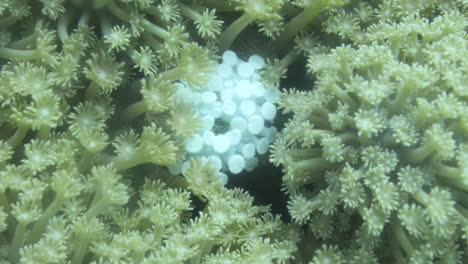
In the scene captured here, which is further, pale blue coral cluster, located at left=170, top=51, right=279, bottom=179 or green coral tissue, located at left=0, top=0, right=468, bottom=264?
pale blue coral cluster, located at left=170, top=51, right=279, bottom=179

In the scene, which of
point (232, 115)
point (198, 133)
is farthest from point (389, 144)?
point (198, 133)

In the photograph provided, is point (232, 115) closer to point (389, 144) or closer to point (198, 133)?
point (198, 133)

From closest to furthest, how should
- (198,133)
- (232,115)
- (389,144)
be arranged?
(389,144) → (198,133) → (232,115)

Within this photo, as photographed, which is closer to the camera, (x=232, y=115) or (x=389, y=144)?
(x=389, y=144)

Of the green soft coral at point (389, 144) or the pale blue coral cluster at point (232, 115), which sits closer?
the green soft coral at point (389, 144)

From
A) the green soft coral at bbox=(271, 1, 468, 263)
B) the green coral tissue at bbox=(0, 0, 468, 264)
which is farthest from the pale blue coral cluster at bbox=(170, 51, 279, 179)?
the green soft coral at bbox=(271, 1, 468, 263)

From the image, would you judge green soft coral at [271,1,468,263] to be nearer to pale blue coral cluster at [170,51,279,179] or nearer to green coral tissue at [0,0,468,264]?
green coral tissue at [0,0,468,264]

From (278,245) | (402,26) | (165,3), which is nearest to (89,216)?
(278,245)

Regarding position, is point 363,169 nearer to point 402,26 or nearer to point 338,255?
point 338,255

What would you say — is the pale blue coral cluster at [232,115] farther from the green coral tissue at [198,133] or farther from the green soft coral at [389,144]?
the green soft coral at [389,144]

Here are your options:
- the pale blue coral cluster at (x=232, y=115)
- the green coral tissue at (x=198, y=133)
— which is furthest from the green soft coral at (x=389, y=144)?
the pale blue coral cluster at (x=232, y=115)
